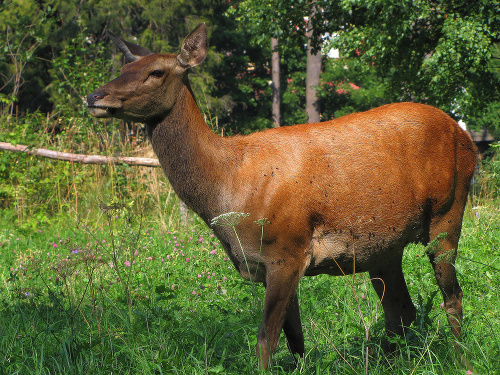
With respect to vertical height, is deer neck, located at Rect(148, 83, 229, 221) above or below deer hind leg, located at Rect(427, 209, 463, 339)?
above

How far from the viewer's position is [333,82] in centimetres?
2952

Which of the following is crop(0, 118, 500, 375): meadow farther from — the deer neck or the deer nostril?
the deer nostril

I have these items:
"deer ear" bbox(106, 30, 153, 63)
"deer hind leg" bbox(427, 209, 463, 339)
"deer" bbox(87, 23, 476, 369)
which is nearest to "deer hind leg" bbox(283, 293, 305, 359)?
"deer" bbox(87, 23, 476, 369)

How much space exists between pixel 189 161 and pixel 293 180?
0.67 metres

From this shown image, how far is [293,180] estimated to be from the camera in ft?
11.8

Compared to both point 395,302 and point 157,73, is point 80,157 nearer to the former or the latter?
point 157,73

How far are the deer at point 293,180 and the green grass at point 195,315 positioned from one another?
0.28m

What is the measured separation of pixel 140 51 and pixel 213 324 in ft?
6.66

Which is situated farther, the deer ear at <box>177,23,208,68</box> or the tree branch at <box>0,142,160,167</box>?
the tree branch at <box>0,142,160,167</box>

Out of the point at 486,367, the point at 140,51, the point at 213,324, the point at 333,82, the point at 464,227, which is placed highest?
the point at 140,51

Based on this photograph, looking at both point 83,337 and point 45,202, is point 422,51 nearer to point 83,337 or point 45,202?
point 45,202

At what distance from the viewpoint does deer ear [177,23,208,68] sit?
377 cm

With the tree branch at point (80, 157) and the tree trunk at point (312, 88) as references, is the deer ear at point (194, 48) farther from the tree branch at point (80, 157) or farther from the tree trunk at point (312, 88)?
the tree trunk at point (312, 88)

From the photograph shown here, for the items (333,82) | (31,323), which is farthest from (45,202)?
(333,82)
